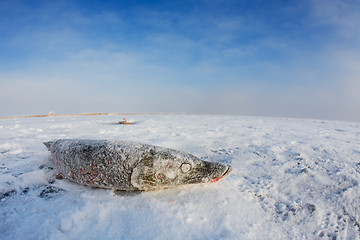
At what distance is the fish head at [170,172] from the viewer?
8.48ft

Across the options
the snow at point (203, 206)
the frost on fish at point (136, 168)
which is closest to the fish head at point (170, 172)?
the frost on fish at point (136, 168)

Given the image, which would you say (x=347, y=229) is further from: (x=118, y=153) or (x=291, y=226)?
(x=118, y=153)

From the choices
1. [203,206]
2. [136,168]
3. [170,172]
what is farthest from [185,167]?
[136,168]

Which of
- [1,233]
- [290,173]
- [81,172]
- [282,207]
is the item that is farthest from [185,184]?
[1,233]

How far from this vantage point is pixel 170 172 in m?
2.61

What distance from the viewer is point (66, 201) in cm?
245

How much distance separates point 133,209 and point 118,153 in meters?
0.78

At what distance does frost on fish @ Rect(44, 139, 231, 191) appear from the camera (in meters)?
2.59

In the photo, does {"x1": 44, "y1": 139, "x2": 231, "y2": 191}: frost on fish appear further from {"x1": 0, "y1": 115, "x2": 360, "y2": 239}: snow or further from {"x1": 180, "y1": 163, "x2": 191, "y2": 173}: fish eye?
{"x1": 0, "y1": 115, "x2": 360, "y2": 239}: snow

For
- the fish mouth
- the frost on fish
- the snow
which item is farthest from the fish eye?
the fish mouth

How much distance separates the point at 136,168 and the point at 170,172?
1.51 feet

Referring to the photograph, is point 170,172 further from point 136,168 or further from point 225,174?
point 225,174

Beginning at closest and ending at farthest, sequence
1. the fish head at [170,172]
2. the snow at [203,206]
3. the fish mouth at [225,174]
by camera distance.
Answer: the snow at [203,206] < the fish head at [170,172] < the fish mouth at [225,174]

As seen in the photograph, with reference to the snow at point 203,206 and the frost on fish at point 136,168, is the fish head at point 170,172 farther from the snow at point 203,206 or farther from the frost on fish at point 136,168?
the snow at point 203,206
